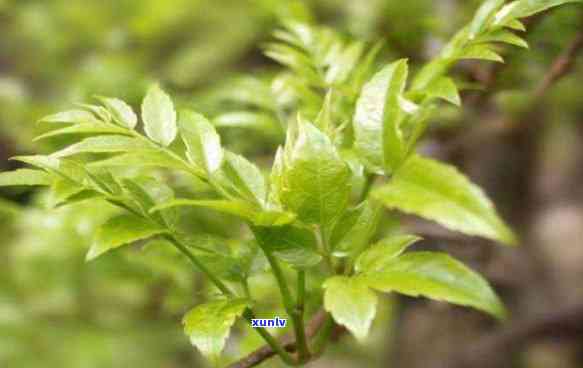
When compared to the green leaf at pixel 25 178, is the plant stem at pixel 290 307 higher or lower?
lower

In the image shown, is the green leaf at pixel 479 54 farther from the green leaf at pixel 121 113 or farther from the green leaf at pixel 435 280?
the green leaf at pixel 121 113

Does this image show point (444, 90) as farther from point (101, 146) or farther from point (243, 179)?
point (101, 146)

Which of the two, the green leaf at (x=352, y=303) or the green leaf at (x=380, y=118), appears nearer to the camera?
the green leaf at (x=352, y=303)

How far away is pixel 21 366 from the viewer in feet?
5.60

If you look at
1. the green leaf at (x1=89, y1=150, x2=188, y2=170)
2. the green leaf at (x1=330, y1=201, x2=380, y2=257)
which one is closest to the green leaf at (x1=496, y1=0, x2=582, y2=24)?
the green leaf at (x1=330, y1=201, x2=380, y2=257)

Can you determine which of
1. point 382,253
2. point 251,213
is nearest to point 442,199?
point 382,253

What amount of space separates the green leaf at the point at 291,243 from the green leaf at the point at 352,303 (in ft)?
0.15

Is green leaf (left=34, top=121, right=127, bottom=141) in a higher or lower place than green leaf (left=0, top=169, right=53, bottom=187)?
higher

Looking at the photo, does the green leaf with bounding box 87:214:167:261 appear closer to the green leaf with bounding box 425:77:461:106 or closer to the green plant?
the green plant

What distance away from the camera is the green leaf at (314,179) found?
556 mm

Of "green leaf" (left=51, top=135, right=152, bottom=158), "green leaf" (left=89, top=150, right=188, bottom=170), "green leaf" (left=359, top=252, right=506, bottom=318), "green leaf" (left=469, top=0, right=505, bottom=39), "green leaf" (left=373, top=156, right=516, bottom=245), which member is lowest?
"green leaf" (left=359, top=252, right=506, bottom=318)

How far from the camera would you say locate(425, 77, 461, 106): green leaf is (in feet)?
2.17

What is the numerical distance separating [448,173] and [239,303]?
0.24 meters

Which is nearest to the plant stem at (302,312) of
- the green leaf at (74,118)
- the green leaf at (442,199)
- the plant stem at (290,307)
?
the plant stem at (290,307)
